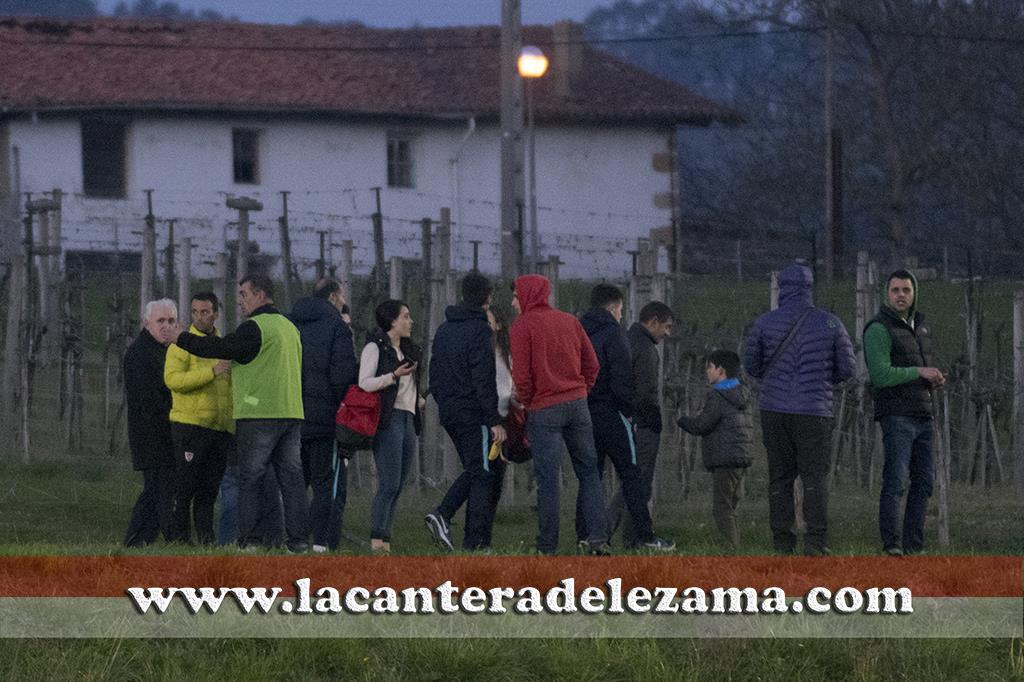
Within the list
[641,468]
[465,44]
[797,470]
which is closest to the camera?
[797,470]

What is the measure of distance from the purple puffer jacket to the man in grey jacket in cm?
106

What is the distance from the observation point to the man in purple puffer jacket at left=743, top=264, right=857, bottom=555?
39.8ft

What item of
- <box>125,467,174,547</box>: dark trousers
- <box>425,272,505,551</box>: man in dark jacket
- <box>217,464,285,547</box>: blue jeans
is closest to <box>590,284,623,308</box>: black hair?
<box>425,272,505,551</box>: man in dark jacket

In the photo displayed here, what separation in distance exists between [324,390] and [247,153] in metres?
32.5

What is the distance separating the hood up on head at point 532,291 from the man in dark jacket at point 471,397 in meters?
0.23

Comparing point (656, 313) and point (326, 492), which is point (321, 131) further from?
point (326, 492)

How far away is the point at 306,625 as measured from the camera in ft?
28.8

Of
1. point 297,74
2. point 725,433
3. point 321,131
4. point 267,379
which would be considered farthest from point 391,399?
point 297,74

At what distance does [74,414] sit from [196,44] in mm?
27667

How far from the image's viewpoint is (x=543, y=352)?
1225 cm

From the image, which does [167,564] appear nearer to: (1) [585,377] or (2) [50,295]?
(1) [585,377]

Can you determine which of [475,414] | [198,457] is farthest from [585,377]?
[198,457]

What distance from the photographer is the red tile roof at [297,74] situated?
43.3 meters

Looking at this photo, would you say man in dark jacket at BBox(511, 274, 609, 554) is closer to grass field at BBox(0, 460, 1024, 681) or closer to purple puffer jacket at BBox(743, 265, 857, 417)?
purple puffer jacket at BBox(743, 265, 857, 417)
